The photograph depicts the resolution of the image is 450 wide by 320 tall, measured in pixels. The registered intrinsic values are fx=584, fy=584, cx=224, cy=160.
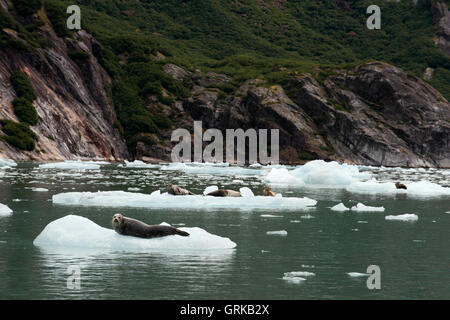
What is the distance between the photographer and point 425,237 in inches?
825

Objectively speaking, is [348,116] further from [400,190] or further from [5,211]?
[5,211]

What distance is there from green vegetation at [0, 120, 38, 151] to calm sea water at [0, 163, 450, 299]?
57.2m

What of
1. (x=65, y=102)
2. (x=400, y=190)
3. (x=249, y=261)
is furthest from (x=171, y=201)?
(x=65, y=102)

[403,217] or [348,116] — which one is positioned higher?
[348,116]

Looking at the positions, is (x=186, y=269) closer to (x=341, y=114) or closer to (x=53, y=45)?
(x=53, y=45)

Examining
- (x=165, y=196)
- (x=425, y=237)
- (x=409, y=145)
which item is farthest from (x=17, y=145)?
(x=409, y=145)

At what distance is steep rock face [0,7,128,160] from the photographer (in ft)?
294

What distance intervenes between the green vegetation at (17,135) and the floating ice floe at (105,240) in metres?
66.8

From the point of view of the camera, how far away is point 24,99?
89.3 metres

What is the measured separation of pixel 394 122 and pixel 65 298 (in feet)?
416

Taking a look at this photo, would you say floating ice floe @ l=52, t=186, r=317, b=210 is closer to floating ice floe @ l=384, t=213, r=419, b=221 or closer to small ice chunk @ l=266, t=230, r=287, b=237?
floating ice floe @ l=384, t=213, r=419, b=221

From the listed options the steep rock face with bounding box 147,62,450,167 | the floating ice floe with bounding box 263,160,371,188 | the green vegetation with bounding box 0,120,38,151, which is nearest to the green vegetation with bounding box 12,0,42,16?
the green vegetation with bounding box 0,120,38,151

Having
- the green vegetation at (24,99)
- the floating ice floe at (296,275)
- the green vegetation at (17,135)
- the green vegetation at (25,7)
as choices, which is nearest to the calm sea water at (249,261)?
the floating ice floe at (296,275)

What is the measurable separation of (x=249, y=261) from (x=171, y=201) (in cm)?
1368
